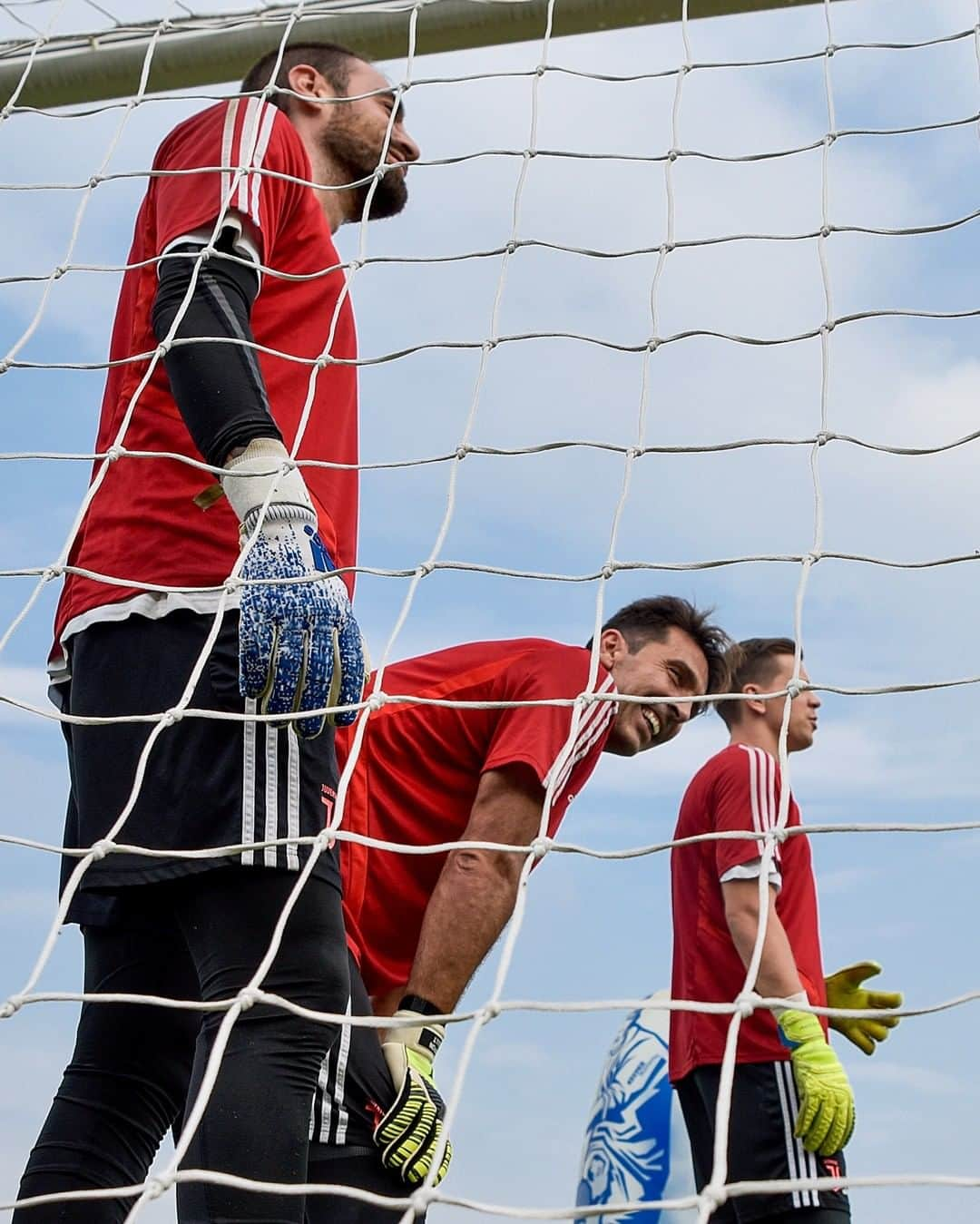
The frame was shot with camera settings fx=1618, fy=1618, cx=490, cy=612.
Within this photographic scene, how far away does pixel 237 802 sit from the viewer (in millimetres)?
1305

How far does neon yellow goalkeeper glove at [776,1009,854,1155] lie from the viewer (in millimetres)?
2121

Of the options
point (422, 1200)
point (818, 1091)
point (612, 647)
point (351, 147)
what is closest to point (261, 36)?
point (351, 147)

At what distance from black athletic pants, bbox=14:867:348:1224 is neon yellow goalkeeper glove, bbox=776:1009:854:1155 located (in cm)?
95

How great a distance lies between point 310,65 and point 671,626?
100 centimetres

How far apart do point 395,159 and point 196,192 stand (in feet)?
1.65

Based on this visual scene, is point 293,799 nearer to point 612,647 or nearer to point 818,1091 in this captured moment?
point 818,1091

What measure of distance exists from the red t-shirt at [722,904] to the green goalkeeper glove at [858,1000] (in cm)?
30

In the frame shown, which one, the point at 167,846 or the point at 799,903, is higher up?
the point at 799,903

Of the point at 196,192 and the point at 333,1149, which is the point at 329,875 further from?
the point at 196,192

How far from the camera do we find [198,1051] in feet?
4.11

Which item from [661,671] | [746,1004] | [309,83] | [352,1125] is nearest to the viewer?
[746,1004]

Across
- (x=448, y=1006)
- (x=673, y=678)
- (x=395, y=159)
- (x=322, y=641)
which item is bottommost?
(x=448, y=1006)

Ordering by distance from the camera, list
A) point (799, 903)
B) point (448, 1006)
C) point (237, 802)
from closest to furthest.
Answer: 1. point (237, 802)
2. point (448, 1006)
3. point (799, 903)

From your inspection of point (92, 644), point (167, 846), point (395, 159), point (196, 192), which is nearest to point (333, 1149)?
point (167, 846)
